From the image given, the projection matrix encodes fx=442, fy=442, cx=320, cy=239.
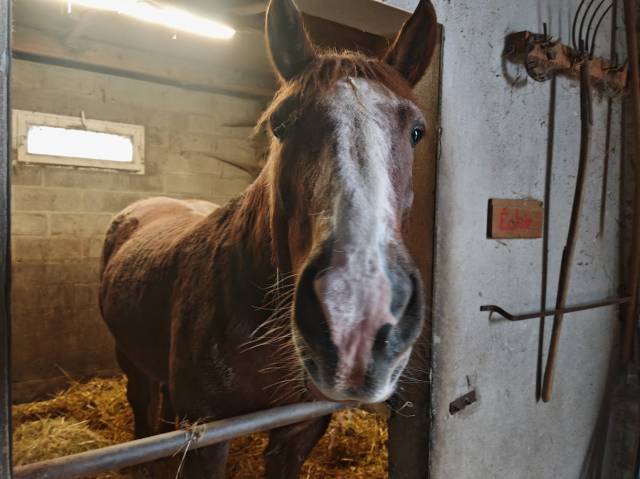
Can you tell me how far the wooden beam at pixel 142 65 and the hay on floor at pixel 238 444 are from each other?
9.88ft

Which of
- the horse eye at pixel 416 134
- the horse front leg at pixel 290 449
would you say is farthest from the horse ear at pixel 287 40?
the horse front leg at pixel 290 449

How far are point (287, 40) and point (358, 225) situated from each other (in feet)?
2.37

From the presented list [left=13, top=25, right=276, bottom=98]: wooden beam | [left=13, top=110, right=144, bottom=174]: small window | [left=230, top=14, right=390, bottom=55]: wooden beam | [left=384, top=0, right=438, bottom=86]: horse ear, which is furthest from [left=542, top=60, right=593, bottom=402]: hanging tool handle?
[left=13, top=110, right=144, bottom=174]: small window

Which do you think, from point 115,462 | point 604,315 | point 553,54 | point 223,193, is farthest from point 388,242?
point 223,193

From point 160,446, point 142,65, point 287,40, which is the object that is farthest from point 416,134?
point 142,65

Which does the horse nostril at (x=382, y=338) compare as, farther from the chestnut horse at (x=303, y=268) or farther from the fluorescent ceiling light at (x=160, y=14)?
the fluorescent ceiling light at (x=160, y=14)

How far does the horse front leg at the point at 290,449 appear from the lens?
1.81 meters

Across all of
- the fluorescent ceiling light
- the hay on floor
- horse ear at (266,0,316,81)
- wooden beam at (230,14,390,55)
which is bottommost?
the hay on floor

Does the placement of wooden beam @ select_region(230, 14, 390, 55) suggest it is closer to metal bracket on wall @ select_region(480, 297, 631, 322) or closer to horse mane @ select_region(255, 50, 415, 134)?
horse mane @ select_region(255, 50, 415, 134)

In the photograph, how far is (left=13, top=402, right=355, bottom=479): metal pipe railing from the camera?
A: 1055 mm

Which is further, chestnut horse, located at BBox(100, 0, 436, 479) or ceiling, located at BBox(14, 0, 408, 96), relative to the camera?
ceiling, located at BBox(14, 0, 408, 96)

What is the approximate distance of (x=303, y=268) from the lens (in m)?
0.92

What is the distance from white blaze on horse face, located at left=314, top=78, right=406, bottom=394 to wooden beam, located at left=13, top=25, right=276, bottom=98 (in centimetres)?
377

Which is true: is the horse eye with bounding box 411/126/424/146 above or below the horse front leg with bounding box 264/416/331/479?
above
